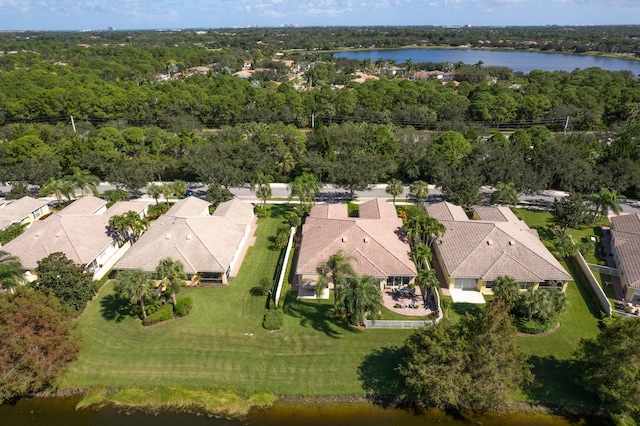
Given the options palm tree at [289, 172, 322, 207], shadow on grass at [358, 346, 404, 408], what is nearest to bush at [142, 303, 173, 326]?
shadow on grass at [358, 346, 404, 408]

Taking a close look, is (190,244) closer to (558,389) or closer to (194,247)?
(194,247)

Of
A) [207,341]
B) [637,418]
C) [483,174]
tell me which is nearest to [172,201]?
[207,341]

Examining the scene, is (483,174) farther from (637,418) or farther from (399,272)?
(637,418)

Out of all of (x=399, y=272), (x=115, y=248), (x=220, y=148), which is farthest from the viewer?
(x=220, y=148)

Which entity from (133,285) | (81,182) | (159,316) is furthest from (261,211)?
(81,182)

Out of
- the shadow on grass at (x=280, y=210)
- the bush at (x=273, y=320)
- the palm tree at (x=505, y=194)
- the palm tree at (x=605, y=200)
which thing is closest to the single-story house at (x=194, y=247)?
the bush at (x=273, y=320)

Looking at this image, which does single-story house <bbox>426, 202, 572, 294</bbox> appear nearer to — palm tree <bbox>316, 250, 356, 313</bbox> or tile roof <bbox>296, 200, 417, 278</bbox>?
tile roof <bbox>296, 200, 417, 278</bbox>
